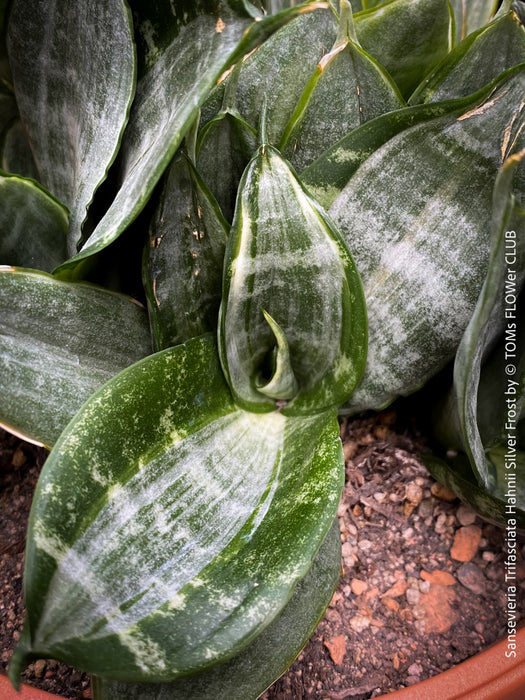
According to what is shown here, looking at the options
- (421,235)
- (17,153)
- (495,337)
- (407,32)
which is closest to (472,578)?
(495,337)

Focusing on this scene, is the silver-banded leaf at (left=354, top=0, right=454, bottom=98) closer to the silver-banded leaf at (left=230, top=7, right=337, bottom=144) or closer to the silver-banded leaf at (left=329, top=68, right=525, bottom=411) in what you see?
the silver-banded leaf at (left=230, top=7, right=337, bottom=144)

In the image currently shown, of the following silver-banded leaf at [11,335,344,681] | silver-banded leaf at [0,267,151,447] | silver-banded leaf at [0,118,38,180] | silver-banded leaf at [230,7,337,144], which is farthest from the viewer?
silver-banded leaf at [0,118,38,180]

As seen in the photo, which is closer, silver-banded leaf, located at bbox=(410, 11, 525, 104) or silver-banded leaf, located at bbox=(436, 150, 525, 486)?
silver-banded leaf, located at bbox=(436, 150, 525, 486)

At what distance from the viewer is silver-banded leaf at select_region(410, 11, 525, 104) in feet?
1.85

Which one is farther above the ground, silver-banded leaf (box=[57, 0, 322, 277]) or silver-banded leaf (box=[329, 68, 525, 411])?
silver-banded leaf (box=[57, 0, 322, 277])

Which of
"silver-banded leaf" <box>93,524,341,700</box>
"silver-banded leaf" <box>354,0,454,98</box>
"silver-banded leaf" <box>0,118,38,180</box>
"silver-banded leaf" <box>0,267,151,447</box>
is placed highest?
"silver-banded leaf" <box>354,0,454,98</box>

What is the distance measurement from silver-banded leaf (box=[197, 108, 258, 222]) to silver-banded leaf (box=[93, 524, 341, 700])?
14.4 inches

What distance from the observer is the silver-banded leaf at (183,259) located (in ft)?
→ 1.60

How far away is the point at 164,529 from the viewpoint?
0.42m

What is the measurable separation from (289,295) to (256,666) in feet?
0.98

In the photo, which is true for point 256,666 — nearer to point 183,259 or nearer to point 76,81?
point 183,259

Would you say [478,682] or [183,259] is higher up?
[183,259]

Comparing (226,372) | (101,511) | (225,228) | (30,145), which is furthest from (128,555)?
(30,145)

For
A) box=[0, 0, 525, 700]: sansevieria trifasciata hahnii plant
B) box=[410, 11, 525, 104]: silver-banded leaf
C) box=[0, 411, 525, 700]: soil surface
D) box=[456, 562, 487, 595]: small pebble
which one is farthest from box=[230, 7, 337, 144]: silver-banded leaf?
box=[456, 562, 487, 595]: small pebble
